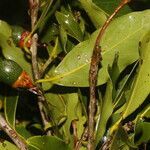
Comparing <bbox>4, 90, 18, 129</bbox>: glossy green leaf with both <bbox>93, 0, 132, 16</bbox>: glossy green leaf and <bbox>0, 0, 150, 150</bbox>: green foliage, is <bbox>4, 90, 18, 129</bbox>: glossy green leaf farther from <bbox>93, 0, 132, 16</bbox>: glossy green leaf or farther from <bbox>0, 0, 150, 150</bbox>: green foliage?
<bbox>93, 0, 132, 16</bbox>: glossy green leaf

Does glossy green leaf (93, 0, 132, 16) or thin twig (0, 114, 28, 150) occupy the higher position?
glossy green leaf (93, 0, 132, 16)

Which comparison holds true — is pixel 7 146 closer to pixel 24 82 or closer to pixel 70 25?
pixel 24 82

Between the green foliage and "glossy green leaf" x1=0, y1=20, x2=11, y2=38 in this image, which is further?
"glossy green leaf" x1=0, y1=20, x2=11, y2=38

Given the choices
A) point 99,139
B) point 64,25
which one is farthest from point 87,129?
point 64,25

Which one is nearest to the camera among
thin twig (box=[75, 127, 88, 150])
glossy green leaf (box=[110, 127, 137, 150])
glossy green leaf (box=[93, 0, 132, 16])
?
glossy green leaf (box=[110, 127, 137, 150])

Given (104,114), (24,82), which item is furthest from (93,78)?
(24,82)

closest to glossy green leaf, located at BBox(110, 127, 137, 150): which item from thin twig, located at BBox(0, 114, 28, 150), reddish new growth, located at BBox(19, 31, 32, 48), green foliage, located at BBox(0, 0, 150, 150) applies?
green foliage, located at BBox(0, 0, 150, 150)

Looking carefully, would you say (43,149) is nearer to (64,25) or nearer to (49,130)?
(49,130)
